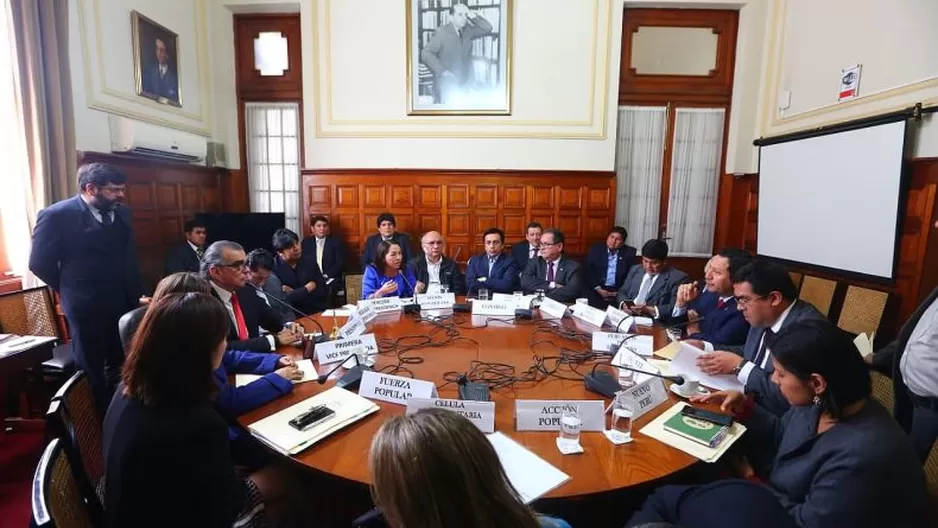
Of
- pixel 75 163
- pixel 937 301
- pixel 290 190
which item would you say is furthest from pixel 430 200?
pixel 937 301

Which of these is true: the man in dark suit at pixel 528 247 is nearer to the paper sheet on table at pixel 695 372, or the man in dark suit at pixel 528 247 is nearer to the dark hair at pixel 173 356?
the paper sheet on table at pixel 695 372

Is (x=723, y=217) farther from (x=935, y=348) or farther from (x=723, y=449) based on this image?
(x=723, y=449)

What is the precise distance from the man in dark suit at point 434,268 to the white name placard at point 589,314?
121cm

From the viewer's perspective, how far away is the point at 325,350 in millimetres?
1880

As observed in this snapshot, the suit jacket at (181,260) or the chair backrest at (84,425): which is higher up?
the suit jacket at (181,260)

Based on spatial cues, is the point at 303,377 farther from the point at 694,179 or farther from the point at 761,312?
the point at 694,179

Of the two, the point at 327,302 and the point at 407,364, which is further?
the point at 327,302

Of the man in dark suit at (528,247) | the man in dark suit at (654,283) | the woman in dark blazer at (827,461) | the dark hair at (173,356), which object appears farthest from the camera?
the man in dark suit at (528,247)

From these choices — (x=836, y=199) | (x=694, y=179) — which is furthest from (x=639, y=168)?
(x=836, y=199)

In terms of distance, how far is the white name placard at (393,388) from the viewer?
1.54 m

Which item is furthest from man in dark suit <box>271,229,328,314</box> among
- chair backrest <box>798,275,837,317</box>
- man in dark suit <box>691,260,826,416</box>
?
chair backrest <box>798,275,837,317</box>

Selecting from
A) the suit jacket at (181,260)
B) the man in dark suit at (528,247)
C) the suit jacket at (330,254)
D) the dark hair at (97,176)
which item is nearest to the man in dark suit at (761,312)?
the man in dark suit at (528,247)

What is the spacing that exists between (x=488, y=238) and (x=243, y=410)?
8.90 feet

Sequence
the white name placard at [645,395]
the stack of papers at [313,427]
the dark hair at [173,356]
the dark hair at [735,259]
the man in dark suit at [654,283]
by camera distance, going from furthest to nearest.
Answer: the man in dark suit at [654,283] < the dark hair at [735,259] < the white name placard at [645,395] < the stack of papers at [313,427] < the dark hair at [173,356]
